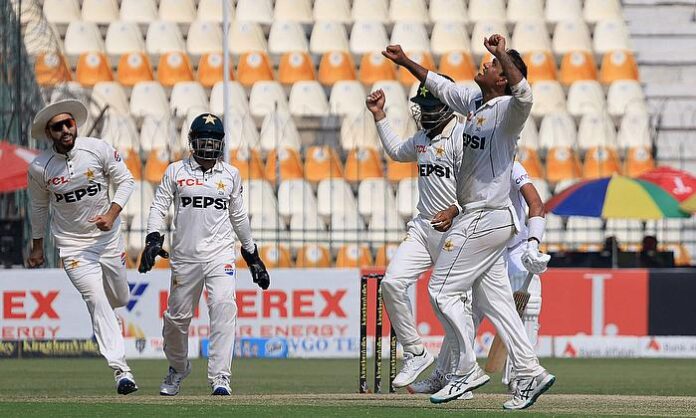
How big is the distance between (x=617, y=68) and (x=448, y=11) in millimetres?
3298

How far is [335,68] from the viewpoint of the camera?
26.8 m

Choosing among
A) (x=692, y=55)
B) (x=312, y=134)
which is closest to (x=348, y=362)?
(x=312, y=134)

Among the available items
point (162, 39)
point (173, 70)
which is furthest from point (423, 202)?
point (162, 39)

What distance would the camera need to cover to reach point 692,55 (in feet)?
92.8

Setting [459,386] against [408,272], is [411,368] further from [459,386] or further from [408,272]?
[459,386]

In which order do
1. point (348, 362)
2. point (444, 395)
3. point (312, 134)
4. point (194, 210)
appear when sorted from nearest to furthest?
1. point (444, 395)
2. point (194, 210)
3. point (348, 362)
4. point (312, 134)

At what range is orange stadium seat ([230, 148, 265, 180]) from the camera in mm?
23486

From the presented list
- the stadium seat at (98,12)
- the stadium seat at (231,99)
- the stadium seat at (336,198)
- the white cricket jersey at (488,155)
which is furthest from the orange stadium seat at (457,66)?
the white cricket jersey at (488,155)

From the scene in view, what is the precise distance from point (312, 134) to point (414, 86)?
2277 millimetres

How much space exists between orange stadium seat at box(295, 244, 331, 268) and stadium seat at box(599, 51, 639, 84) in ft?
25.8

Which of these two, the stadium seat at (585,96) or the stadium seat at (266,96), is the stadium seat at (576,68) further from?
the stadium seat at (266,96)

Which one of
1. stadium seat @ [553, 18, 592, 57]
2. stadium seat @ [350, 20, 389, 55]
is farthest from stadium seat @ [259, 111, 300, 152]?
stadium seat @ [553, 18, 592, 57]

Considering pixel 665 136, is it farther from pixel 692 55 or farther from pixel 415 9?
pixel 415 9

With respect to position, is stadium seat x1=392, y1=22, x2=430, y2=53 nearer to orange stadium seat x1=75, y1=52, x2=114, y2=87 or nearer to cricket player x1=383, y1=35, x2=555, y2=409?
orange stadium seat x1=75, y1=52, x2=114, y2=87
